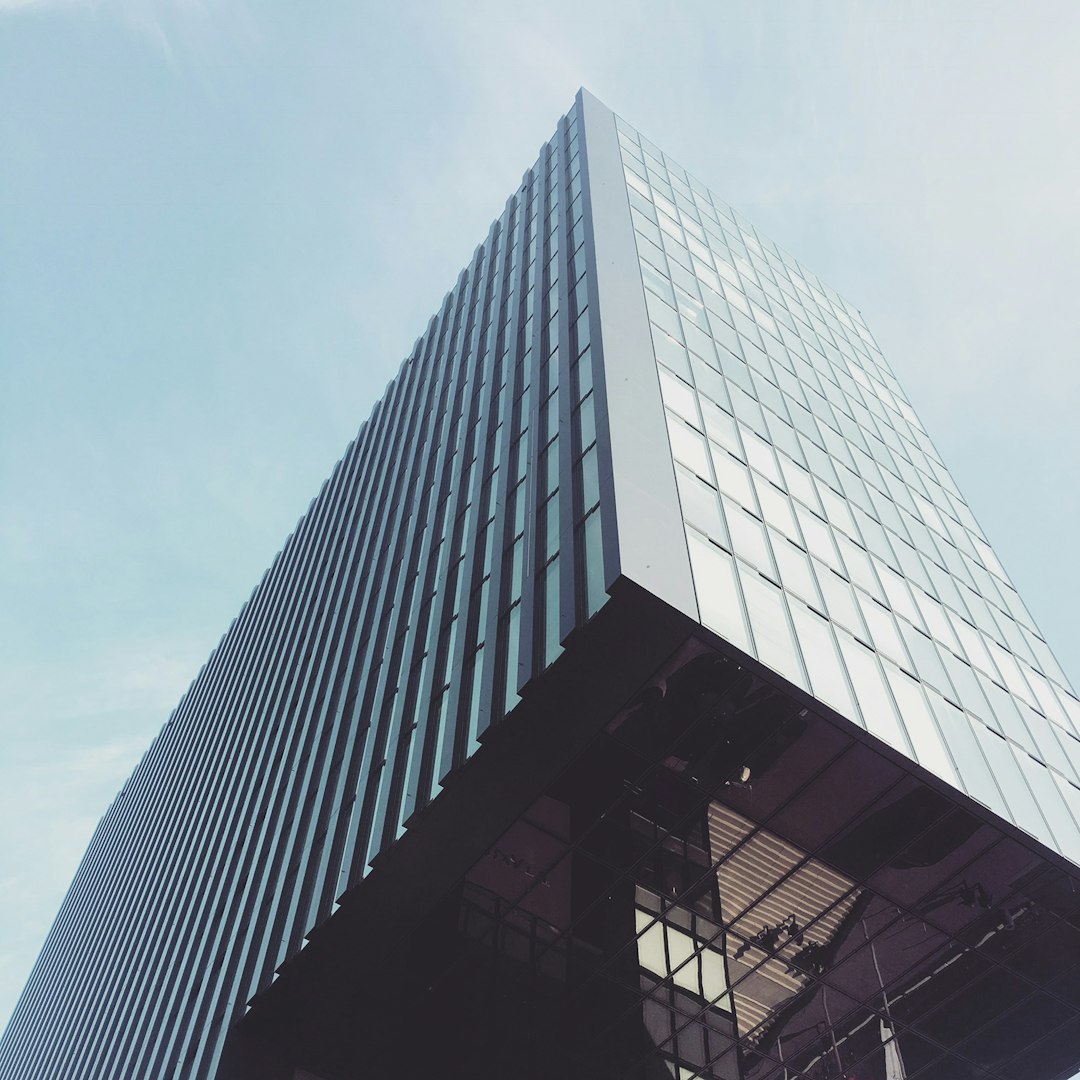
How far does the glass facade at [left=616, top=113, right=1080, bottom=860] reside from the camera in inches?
902

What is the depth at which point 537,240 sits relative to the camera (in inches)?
1702

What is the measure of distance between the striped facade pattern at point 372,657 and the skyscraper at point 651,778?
0.20 m

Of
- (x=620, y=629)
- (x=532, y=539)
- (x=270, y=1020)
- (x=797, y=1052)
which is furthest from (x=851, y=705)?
(x=270, y=1020)

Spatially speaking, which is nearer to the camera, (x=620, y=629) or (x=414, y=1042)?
(x=620, y=629)

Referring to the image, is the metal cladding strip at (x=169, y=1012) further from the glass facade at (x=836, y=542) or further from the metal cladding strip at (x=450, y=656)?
the glass facade at (x=836, y=542)

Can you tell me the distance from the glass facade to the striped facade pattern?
287cm

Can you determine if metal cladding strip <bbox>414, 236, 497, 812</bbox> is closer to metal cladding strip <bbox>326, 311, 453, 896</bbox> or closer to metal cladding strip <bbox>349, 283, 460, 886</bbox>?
metal cladding strip <bbox>349, 283, 460, 886</bbox>

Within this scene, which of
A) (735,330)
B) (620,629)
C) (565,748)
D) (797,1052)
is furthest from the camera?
(735,330)

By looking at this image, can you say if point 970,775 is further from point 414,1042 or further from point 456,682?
point 414,1042

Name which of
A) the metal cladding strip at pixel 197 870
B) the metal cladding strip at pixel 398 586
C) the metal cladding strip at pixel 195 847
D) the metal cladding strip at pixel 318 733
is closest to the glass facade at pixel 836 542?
the metal cladding strip at pixel 398 586

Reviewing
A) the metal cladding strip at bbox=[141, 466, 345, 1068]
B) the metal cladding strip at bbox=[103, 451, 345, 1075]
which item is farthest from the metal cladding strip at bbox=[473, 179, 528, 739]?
the metal cladding strip at bbox=[103, 451, 345, 1075]

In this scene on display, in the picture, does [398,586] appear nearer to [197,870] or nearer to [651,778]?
[197,870]

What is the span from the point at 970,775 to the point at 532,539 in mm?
10993

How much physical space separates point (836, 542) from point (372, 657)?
48.9ft
